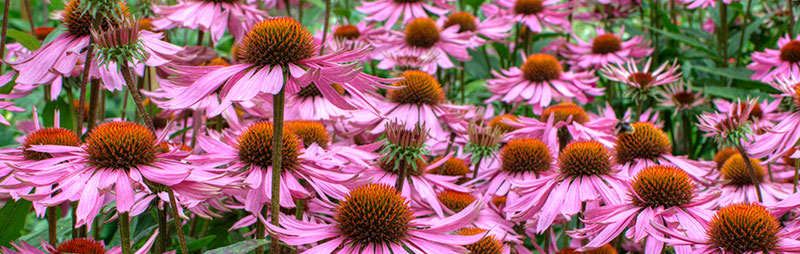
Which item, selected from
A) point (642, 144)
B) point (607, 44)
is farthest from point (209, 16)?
point (607, 44)

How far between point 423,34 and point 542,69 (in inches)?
19.2

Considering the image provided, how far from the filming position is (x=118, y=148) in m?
0.98

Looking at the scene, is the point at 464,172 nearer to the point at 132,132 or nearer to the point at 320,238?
the point at 320,238

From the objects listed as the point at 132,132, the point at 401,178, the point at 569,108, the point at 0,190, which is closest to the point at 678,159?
the point at 569,108

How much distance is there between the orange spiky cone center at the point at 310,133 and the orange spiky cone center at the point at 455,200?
0.98 ft

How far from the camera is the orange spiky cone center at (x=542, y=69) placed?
2174mm

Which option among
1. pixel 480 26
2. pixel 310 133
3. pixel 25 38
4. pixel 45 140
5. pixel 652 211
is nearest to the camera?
pixel 45 140

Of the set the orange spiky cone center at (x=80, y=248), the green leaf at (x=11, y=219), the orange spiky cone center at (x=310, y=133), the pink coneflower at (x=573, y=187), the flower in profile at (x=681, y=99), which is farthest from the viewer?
the flower in profile at (x=681, y=99)

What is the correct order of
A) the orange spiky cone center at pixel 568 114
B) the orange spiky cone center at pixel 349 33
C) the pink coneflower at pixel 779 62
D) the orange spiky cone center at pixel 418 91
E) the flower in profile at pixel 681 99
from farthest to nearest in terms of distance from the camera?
the orange spiky cone center at pixel 349 33 → the flower in profile at pixel 681 99 → the pink coneflower at pixel 779 62 → the orange spiky cone center at pixel 568 114 → the orange spiky cone center at pixel 418 91

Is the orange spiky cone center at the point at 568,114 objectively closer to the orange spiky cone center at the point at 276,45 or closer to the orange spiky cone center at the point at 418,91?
the orange spiky cone center at the point at 418,91

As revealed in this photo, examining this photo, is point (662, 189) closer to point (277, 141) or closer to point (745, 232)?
point (745, 232)

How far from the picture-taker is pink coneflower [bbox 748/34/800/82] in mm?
2082

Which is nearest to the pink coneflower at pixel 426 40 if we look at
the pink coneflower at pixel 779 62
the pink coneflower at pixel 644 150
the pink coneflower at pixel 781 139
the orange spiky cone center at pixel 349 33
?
the orange spiky cone center at pixel 349 33

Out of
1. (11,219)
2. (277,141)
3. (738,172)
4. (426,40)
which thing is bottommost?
(11,219)
